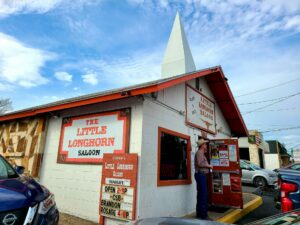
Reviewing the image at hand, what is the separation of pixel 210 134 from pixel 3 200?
783 cm

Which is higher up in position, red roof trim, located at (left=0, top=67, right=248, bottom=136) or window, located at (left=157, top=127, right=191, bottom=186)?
red roof trim, located at (left=0, top=67, right=248, bottom=136)

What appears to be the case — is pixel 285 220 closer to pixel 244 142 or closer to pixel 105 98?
pixel 105 98

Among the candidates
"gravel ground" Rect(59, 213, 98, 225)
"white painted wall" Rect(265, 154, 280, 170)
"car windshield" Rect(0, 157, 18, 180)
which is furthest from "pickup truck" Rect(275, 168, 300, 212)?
"white painted wall" Rect(265, 154, 280, 170)

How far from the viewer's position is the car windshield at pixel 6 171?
3.53m

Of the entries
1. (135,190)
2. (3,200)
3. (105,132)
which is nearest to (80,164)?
(105,132)

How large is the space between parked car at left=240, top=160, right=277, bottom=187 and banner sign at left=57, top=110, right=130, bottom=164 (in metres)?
12.6

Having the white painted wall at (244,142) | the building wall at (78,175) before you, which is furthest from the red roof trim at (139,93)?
the white painted wall at (244,142)

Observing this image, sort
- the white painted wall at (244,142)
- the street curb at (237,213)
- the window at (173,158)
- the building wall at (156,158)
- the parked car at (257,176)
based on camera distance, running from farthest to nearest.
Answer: the white painted wall at (244,142)
the parked car at (257,176)
the street curb at (237,213)
the window at (173,158)
the building wall at (156,158)

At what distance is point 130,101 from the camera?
19.9ft

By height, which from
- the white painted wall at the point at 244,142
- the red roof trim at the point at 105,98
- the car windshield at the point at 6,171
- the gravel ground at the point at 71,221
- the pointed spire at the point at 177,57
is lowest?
the gravel ground at the point at 71,221

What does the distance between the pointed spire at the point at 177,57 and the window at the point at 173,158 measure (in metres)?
7.65

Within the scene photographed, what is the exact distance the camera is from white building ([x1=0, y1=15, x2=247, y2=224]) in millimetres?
5750

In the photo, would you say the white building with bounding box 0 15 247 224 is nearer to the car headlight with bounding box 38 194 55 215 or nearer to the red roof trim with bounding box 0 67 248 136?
the red roof trim with bounding box 0 67 248 136

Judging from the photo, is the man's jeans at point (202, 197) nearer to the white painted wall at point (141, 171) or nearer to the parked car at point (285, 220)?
the white painted wall at point (141, 171)
